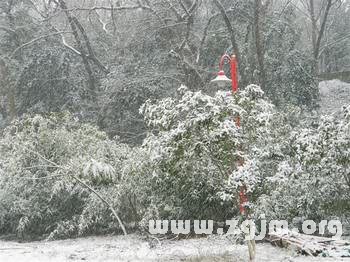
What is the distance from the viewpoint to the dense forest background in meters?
7.33

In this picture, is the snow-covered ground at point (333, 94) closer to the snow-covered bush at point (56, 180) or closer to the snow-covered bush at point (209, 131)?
the snow-covered bush at point (56, 180)

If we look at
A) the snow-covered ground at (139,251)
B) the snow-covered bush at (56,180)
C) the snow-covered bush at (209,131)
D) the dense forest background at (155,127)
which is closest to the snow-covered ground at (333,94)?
the dense forest background at (155,127)

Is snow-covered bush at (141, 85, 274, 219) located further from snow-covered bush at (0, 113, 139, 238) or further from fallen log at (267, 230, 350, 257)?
snow-covered bush at (0, 113, 139, 238)

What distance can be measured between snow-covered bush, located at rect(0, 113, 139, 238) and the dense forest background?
30 mm

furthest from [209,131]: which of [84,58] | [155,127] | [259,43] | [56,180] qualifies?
[84,58]

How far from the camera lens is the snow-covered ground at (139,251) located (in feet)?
23.8

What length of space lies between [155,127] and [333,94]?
16.3 metres

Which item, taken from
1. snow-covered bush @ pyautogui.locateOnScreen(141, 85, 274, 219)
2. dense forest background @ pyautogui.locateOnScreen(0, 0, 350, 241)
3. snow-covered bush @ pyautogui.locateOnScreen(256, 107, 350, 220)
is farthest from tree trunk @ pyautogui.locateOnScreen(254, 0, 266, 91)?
snow-covered bush @ pyautogui.locateOnScreen(141, 85, 274, 219)

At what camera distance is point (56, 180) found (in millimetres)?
10352

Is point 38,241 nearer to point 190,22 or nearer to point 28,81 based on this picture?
point 190,22

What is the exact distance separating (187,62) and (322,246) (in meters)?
8.38

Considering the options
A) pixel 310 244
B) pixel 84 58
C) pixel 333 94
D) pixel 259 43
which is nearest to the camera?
pixel 310 244

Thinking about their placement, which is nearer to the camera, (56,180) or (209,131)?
(209,131)

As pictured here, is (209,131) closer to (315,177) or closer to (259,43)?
(315,177)
